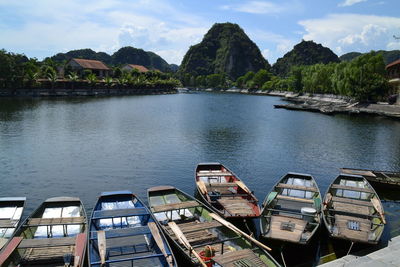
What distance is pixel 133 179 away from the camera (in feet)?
114

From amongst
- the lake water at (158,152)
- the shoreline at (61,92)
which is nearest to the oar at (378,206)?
the lake water at (158,152)

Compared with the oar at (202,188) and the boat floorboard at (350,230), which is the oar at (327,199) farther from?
the oar at (202,188)

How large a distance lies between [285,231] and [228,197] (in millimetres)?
6756

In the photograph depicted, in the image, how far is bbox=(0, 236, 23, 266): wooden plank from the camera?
1513 cm

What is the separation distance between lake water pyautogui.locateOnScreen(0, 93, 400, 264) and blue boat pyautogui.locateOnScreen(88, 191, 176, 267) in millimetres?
8187

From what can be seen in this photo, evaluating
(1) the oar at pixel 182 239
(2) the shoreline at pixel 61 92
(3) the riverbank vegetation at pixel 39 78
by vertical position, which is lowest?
(1) the oar at pixel 182 239

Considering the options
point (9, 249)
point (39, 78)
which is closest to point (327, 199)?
point (9, 249)

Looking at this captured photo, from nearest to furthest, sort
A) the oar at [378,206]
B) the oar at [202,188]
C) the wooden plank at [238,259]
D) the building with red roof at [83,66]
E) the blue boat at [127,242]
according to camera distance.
A: the wooden plank at [238,259] < the blue boat at [127,242] < the oar at [378,206] < the oar at [202,188] < the building with red roof at [83,66]

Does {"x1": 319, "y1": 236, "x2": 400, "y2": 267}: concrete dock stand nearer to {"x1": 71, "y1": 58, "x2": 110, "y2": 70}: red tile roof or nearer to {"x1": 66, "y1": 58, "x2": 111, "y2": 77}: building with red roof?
{"x1": 66, "y1": 58, "x2": 111, "y2": 77}: building with red roof

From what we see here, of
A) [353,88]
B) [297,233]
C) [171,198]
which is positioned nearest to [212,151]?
[171,198]

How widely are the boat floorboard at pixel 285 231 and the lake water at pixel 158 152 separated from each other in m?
8.39

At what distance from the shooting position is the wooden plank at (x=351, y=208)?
22.5 m

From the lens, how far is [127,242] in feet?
58.7

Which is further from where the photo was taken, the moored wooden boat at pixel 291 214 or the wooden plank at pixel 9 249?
the moored wooden boat at pixel 291 214
